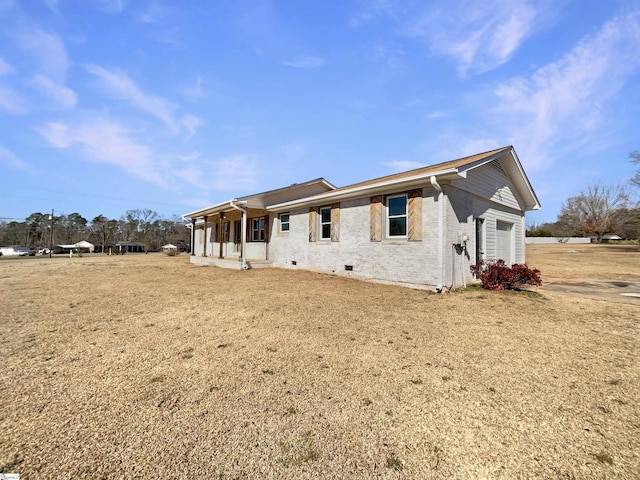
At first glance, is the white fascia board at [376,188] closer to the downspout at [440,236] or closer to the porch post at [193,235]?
the downspout at [440,236]

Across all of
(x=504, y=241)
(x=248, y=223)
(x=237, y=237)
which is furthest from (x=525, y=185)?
(x=237, y=237)

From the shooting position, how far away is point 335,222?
10.8 meters

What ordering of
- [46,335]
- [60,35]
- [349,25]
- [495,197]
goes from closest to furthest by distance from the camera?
[46,335] < [60,35] < [349,25] < [495,197]

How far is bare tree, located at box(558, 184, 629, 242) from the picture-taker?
44.2 m

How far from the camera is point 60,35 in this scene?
26.6 feet

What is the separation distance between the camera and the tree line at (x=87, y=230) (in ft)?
217

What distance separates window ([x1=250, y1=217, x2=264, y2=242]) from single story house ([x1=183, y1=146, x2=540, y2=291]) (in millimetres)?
324

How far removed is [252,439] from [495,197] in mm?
11243

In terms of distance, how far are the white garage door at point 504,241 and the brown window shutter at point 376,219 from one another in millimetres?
5133

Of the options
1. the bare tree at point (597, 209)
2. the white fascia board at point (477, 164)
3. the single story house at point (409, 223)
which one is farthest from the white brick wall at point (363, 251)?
the bare tree at point (597, 209)

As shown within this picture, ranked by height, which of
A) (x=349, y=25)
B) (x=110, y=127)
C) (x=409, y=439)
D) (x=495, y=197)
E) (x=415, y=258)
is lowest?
(x=409, y=439)

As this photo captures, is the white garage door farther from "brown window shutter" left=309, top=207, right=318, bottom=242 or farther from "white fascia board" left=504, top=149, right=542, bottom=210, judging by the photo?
"brown window shutter" left=309, top=207, right=318, bottom=242

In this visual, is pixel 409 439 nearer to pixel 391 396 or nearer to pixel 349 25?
pixel 391 396

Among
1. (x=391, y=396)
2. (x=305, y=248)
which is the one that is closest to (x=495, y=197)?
(x=305, y=248)
